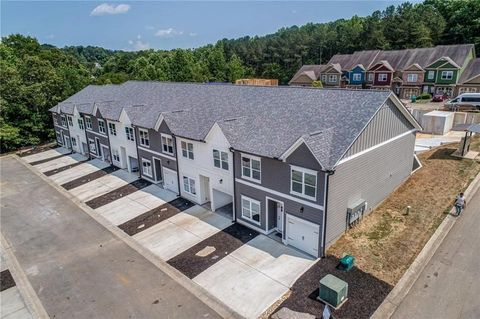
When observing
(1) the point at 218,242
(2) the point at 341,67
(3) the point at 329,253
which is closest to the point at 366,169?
(3) the point at 329,253

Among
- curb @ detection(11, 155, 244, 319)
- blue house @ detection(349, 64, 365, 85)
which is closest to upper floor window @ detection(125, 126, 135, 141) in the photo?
curb @ detection(11, 155, 244, 319)

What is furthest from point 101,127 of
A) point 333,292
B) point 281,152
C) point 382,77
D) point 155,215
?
point 382,77

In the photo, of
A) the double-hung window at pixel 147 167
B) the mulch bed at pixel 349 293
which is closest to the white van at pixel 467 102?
the mulch bed at pixel 349 293

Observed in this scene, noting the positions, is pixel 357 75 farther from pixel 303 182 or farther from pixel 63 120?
pixel 303 182

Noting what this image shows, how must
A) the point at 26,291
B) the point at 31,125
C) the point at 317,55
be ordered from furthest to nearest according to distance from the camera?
the point at 317,55 → the point at 31,125 → the point at 26,291

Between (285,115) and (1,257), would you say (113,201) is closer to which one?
(1,257)

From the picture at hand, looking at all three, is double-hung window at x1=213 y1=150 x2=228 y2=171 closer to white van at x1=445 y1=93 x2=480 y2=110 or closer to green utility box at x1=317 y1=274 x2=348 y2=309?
green utility box at x1=317 y1=274 x2=348 y2=309
